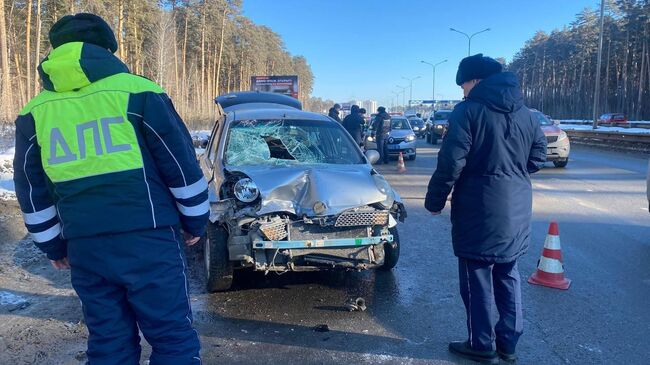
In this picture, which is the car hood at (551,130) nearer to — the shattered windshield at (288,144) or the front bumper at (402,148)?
the front bumper at (402,148)

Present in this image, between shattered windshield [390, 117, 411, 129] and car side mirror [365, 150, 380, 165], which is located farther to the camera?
shattered windshield [390, 117, 411, 129]

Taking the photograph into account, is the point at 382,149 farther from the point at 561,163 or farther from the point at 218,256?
the point at 218,256

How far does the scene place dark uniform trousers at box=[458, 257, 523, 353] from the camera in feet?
11.1

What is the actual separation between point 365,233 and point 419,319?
85 cm

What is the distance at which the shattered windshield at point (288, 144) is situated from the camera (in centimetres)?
538

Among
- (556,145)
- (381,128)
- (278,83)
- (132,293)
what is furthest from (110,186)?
(278,83)

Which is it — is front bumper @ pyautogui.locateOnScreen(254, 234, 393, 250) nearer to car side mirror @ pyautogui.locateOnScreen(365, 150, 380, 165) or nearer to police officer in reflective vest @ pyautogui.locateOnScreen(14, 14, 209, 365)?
car side mirror @ pyautogui.locateOnScreen(365, 150, 380, 165)

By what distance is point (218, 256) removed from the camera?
4.47m

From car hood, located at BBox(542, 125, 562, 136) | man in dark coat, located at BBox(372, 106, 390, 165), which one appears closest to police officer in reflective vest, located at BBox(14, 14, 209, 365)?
man in dark coat, located at BBox(372, 106, 390, 165)

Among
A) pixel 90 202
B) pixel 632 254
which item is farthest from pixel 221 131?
pixel 632 254

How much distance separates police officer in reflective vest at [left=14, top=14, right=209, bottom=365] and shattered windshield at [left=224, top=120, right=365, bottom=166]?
2.90 m

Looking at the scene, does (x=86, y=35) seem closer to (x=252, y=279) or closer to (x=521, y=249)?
(x=521, y=249)

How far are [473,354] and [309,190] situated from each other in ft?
6.20

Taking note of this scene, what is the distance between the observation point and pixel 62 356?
3482 millimetres
